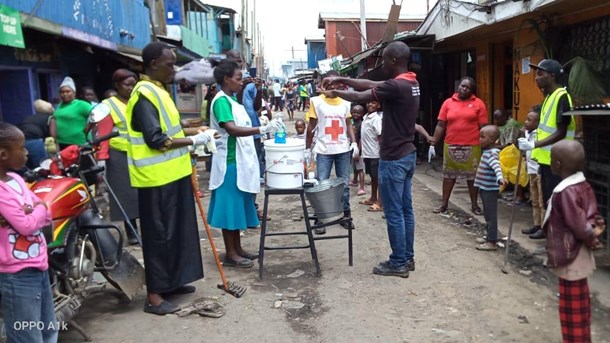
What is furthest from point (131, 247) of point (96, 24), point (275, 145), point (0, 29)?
point (96, 24)

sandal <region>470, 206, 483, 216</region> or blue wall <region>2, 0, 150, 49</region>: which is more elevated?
blue wall <region>2, 0, 150, 49</region>

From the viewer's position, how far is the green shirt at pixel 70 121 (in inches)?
261

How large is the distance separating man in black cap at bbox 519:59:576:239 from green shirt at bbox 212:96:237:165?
2.67m

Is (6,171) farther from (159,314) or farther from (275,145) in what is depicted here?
(275,145)

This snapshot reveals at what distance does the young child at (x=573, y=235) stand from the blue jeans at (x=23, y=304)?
2907 millimetres

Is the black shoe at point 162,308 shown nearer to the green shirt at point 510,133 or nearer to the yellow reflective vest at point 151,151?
the yellow reflective vest at point 151,151

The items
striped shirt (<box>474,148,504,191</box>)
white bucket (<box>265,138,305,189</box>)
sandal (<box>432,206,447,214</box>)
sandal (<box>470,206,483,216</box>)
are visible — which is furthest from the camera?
sandal (<box>432,206,447,214</box>)

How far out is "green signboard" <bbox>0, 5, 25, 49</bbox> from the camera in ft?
18.8

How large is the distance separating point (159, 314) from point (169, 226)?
0.69m

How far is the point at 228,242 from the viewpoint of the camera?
5.04 m

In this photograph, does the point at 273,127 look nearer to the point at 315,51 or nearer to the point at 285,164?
the point at 285,164

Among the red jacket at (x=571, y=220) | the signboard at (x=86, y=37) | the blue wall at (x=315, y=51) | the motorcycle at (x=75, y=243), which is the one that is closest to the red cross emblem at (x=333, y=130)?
the motorcycle at (x=75, y=243)

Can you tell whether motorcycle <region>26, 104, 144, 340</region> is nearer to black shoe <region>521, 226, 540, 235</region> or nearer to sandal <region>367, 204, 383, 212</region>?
sandal <region>367, 204, 383, 212</region>

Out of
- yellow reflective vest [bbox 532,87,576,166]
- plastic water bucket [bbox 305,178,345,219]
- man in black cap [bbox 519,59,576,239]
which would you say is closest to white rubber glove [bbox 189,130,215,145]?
plastic water bucket [bbox 305,178,345,219]
